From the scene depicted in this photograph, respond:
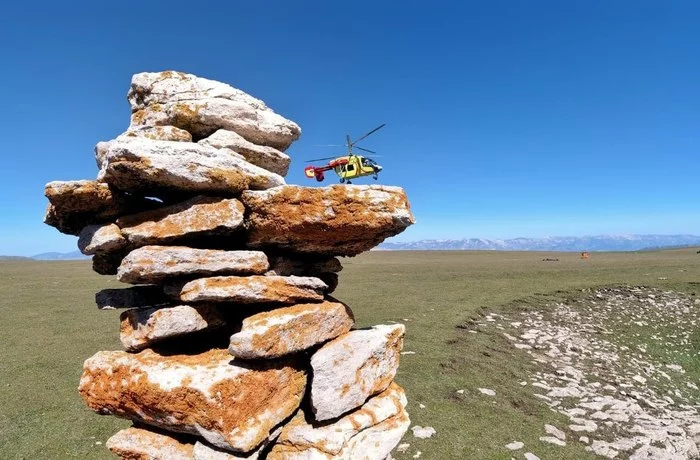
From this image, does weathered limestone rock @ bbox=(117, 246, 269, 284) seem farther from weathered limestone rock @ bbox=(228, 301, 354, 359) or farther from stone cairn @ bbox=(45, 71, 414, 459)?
weathered limestone rock @ bbox=(228, 301, 354, 359)

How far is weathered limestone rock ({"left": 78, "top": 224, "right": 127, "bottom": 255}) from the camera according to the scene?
404 inches

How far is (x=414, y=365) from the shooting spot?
20906 mm

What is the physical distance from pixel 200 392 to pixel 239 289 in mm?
2375

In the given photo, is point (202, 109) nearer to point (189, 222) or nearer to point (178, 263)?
point (189, 222)

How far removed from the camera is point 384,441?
11195mm

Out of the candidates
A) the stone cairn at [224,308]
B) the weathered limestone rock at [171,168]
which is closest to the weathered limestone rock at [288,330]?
the stone cairn at [224,308]

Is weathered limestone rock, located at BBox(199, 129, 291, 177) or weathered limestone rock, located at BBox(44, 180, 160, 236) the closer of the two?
weathered limestone rock, located at BBox(44, 180, 160, 236)

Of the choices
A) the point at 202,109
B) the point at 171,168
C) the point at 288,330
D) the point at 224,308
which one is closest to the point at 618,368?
the point at 288,330

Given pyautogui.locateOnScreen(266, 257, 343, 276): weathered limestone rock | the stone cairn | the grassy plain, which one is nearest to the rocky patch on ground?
the grassy plain

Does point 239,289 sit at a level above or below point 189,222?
below

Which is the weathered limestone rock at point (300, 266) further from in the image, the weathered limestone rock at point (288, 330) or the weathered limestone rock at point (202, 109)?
the weathered limestone rock at point (202, 109)

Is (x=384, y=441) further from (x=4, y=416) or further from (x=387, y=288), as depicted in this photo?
(x=387, y=288)

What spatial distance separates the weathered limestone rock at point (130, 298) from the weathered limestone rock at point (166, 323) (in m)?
0.85

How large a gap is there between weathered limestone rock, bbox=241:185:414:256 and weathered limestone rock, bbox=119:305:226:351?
239cm
